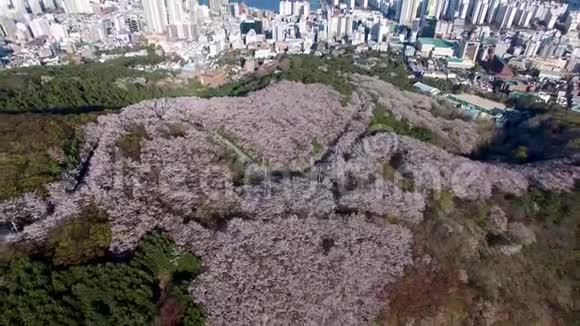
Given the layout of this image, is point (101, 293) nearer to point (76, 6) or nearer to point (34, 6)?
point (76, 6)

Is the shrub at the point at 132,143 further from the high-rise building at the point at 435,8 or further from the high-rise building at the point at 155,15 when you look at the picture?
the high-rise building at the point at 435,8

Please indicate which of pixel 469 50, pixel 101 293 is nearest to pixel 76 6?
pixel 469 50

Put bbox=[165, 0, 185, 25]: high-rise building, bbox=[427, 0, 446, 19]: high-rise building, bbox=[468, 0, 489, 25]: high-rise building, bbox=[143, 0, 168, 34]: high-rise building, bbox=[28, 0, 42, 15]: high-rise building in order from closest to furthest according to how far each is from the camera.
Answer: bbox=[143, 0, 168, 34]: high-rise building, bbox=[165, 0, 185, 25]: high-rise building, bbox=[468, 0, 489, 25]: high-rise building, bbox=[28, 0, 42, 15]: high-rise building, bbox=[427, 0, 446, 19]: high-rise building

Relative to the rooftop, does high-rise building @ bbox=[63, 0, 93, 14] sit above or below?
above

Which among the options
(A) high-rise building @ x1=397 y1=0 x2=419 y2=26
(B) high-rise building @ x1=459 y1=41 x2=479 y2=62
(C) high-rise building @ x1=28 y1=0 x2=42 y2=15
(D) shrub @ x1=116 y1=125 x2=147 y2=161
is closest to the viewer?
(D) shrub @ x1=116 y1=125 x2=147 y2=161

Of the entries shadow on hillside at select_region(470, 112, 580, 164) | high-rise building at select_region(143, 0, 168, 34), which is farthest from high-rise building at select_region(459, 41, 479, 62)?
high-rise building at select_region(143, 0, 168, 34)

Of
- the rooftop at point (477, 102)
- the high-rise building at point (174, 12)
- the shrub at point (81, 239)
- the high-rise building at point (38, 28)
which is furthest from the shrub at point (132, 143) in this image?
the high-rise building at point (38, 28)

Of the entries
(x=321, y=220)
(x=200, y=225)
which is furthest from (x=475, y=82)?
(x=200, y=225)

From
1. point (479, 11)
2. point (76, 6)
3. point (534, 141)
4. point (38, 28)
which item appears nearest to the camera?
point (534, 141)

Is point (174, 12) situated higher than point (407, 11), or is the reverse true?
point (174, 12)

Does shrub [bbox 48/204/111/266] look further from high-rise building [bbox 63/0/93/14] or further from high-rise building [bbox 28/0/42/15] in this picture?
high-rise building [bbox 28/0/42/15]

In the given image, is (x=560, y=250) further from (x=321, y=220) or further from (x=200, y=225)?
(x=200, y=225)
